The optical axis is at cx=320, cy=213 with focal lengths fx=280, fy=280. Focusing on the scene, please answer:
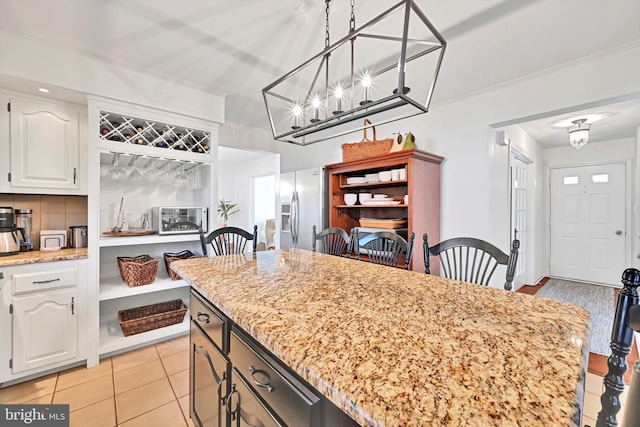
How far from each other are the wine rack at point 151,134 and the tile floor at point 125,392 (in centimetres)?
189

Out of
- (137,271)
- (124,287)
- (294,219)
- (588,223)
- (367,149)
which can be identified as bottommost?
(124,287)

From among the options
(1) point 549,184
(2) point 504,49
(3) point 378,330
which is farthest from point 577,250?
(3) point 378,330

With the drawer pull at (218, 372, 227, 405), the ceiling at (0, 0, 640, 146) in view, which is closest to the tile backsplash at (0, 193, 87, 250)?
the ceiling at (0, 0, 640, 146)

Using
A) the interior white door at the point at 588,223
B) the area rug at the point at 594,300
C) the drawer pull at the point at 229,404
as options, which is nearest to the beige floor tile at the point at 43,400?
the drawer pull at the point at 229,404

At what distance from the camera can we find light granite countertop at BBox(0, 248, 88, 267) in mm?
1968

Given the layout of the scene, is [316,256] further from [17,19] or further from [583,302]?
[583,302]

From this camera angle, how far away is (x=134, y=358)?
2.42 metres

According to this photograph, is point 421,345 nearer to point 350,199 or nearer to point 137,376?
point 137,376

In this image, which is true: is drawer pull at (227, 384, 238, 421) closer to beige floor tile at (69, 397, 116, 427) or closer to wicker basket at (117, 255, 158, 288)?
beige floor tile at (69, 397, 116, 427)

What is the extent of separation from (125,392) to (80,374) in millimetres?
520

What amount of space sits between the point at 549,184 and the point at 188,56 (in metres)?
6.19

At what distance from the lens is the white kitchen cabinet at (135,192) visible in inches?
90.3

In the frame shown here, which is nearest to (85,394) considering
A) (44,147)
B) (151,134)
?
(44,147)

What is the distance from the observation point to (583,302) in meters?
3.84
